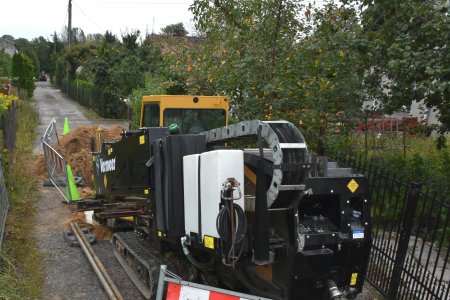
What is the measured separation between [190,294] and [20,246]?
4.54m

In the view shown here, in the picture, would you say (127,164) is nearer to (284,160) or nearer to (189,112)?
(189,112)

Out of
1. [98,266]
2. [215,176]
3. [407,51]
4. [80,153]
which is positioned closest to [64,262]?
[98,266]

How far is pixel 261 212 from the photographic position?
3.92 m

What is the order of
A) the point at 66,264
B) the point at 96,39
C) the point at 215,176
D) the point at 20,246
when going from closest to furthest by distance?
the point at 215,176 < the point at 66,264 < the point at 20,246 < the point at 96,39

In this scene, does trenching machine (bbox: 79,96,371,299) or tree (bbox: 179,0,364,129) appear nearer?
trenching machine (bbox: 79,96,371,299)

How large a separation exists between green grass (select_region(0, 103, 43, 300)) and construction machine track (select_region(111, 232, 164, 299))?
1.13 meters

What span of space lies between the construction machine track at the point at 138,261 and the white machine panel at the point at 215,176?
161 centimetres

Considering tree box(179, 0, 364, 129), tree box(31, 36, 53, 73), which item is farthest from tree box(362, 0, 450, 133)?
tree box(31, 36, 53, 73)

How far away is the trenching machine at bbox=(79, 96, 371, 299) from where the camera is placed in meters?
3.88

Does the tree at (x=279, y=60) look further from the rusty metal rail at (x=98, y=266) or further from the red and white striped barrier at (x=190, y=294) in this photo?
the red and white striped barrier at (x=190, y=294)

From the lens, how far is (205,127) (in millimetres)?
7543

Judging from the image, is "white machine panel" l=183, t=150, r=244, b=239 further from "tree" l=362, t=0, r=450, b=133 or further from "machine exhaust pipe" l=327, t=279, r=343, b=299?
"tree" l=362, t=0, r=450, b=133

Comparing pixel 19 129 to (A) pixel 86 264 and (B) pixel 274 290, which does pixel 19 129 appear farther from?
(B) pixel 274 290

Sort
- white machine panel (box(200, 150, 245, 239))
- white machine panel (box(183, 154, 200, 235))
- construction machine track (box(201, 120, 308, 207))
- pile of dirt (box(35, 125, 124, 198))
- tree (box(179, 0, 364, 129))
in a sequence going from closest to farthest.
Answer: construction machine track (box(201, 120, 308, 207)) → white machine panel (box(200, 150, 245, 239)) → white machine panel (box(183, 154, 200, 235)) → tree (box(179, 0, 364, 129)) → pile of dirt (box(35, 125, 124, 198))
